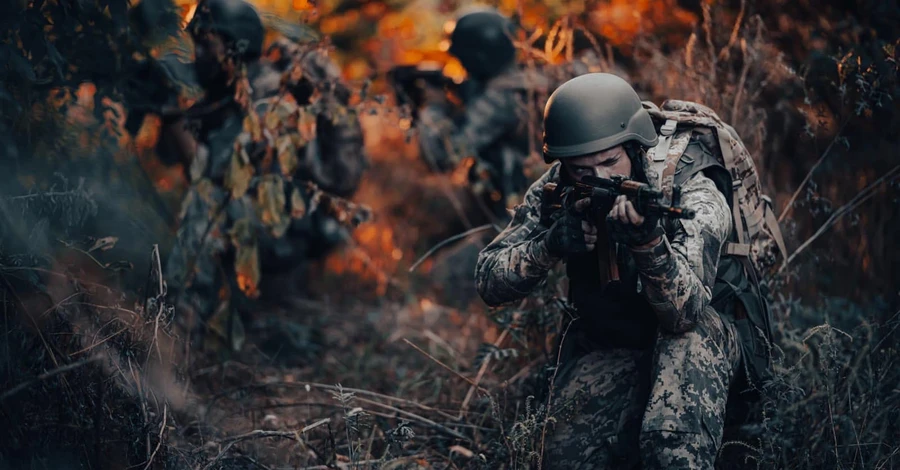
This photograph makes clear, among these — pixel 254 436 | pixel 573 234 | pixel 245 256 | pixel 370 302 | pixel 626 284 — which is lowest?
pixel 370 302

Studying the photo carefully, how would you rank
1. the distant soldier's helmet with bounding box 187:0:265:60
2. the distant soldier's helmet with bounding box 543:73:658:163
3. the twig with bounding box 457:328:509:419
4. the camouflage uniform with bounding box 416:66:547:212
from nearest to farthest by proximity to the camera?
the distant soldier's helmet with bounding box 543:73:658:163
the twig with bounding box 457:328:509:419
the distant soldier's helmet with bounding box 187:0:265:60
the camouflage uniform with bounding box 416:66:547:212

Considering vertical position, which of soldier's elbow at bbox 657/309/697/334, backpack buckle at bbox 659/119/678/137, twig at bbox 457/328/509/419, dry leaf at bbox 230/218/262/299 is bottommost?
twig at bbox 457/328/509/419

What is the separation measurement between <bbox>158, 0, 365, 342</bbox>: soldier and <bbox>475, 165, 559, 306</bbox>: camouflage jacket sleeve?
1.19 m

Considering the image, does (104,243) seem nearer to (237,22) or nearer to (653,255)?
(237,22)

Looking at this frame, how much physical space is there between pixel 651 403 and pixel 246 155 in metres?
2.14

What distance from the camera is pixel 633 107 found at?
267 cm

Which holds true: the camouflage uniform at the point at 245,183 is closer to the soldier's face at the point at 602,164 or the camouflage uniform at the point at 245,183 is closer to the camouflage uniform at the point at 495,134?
the camouflage uniform at the point at 495,134

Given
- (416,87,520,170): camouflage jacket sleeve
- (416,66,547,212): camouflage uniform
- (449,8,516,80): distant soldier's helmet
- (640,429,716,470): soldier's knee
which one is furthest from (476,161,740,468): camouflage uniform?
(449,8,516,80): distant soldier's helmet

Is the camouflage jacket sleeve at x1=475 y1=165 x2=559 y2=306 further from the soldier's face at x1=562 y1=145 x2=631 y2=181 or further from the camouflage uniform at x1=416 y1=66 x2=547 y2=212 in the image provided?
the camouflage uniform at x1=416 y1=66 x2=547 y2=212

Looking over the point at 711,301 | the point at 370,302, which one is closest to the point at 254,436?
the point at 711,301

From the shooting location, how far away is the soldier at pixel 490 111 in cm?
593

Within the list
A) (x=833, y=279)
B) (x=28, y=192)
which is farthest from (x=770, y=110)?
(x=28, y=192)

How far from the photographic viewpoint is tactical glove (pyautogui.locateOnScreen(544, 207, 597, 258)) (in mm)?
2527

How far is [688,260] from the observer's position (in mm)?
2527
